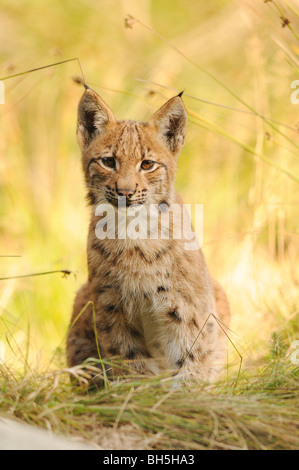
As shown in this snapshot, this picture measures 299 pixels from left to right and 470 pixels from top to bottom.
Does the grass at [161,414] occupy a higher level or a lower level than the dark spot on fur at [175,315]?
lower

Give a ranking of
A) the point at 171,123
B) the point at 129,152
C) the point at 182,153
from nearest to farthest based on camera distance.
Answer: the point at 129,152, the point at 171,123, the point at 182,153

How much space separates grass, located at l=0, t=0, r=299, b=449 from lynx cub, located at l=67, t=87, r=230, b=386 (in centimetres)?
28

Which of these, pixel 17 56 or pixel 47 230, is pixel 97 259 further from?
pixel 17 56

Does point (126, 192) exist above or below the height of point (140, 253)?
above

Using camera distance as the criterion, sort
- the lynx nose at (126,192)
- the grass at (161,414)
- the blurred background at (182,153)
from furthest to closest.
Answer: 1. the blurred background at (182,153)
2. the lynx nose at (126,192)
3. the grass at (161,414)

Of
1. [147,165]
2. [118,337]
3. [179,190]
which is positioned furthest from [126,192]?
[179,190]

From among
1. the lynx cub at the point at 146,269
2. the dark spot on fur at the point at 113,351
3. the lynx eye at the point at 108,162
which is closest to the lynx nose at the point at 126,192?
the lynx cub at the point at 146,269

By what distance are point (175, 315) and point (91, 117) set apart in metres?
1.37

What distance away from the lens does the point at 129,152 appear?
3.88 meters

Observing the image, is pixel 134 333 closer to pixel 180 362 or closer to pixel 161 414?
pixel 180 362

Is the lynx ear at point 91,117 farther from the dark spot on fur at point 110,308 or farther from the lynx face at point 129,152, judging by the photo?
the dark spot on fur at point 110,308

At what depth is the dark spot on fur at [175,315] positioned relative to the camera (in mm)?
3977

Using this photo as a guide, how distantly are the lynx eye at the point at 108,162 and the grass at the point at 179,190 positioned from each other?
1.76ft

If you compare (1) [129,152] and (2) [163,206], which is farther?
(2) [163,206]
